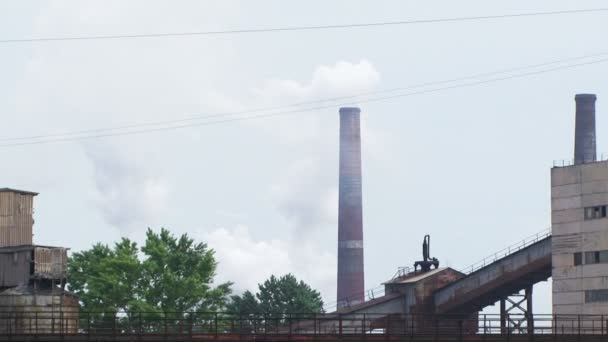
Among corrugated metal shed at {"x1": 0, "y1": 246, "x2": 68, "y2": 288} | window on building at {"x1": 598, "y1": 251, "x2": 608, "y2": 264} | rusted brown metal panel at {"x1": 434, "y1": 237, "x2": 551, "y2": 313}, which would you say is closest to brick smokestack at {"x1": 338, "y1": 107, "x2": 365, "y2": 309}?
rusted brown metal panel at {"x1": 434, "y1": 237, "x2": 551, "y2": 313}

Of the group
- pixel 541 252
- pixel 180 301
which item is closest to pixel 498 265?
pixel 541 252

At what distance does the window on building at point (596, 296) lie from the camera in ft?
297

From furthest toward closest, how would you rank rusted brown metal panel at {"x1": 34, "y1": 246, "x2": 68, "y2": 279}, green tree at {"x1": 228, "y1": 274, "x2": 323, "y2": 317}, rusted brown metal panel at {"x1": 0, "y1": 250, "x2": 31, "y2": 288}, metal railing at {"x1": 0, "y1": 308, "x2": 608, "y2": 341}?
1. green tree at {"x1": 228, "y1": 274, "x2": 323, "y2": 317}
2. rusted brown metal panel at {"x1": 34, "y1": 246, "x2": 68, "y2": 279}
3. rusted brown metal panel at {"x1": 0, "y1": 250, "x2": 31, "y2": 288}
4. metal railing at {"x1": 0, "y1": 308, "x2": 608, "y2": 341}

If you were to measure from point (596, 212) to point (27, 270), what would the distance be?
38.1 meters

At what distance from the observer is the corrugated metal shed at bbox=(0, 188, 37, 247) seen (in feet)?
271

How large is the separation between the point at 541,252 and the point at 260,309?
30362 millimetres

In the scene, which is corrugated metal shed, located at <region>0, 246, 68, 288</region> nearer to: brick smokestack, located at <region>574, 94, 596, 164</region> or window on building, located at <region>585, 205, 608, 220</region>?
window on building, located at <region>585, 205, 608, 220</region>

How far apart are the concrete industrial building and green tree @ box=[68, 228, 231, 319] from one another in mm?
23067

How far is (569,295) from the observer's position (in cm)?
9300

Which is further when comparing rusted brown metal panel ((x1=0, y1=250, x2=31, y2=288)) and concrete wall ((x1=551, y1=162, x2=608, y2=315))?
concrete wall ((x1=551, y1=162, x2=608, y2=315))

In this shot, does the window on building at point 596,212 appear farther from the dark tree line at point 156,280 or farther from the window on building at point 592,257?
the dark tree line at point 156,280

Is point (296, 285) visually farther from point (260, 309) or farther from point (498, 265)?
point (498, 265)

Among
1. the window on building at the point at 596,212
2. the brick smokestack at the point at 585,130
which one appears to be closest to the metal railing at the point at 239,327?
the window on building at the point at 596,212

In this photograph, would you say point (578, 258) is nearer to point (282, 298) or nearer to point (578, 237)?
point (578, 237)
